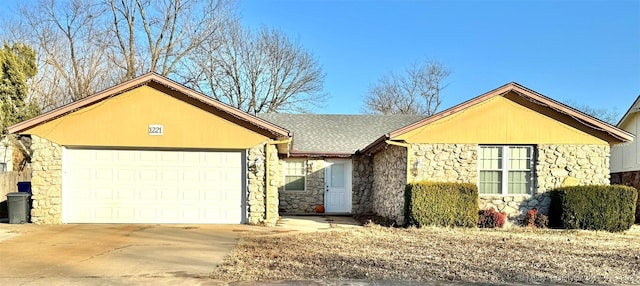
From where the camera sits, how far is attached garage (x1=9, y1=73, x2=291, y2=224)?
492 inches

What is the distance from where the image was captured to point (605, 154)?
13344 mm

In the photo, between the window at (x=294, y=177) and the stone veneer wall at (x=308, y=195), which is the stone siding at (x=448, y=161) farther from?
the window at (x=294, y=177)

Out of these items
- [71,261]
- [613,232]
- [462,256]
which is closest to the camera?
[71,261]

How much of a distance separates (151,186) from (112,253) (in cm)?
466

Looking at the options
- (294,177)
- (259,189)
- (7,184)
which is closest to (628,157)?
(294,177)

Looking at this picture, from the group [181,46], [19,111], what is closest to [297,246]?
[19,111]

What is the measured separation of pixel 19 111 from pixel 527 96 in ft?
56.1

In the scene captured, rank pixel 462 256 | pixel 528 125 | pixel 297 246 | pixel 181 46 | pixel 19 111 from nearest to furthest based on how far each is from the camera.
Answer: pixel 462 256
pixel 297 246
pixel 528 125
pixel 19 111
pixel 181 46

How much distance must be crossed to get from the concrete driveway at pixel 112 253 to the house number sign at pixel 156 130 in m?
2.52

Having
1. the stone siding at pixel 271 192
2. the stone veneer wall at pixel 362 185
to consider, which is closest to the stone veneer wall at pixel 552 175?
the stone veneer wall at pixel 362 185

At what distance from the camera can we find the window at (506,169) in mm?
13352

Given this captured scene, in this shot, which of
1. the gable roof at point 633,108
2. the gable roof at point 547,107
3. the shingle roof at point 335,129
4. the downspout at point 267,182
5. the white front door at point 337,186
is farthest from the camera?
the shingle roof at point 335,129

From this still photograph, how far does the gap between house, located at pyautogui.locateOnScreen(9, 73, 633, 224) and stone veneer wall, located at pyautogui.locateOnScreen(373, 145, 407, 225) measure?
0.14 m

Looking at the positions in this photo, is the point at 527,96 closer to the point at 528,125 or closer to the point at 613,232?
the point at 528,125
